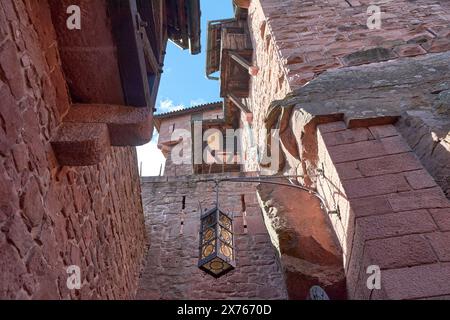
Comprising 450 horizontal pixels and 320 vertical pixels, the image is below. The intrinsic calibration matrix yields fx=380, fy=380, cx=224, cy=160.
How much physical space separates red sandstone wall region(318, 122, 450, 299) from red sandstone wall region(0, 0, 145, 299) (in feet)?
6.17

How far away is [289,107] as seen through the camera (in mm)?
3531

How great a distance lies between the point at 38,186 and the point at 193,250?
4.08 meters

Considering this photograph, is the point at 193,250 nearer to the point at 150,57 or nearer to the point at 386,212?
the point at 150,57

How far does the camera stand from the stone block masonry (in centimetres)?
545

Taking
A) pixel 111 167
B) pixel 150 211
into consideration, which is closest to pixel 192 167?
pixel 150 211

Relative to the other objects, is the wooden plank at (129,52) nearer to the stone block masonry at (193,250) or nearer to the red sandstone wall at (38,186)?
the red sandstone wall at (38,186)

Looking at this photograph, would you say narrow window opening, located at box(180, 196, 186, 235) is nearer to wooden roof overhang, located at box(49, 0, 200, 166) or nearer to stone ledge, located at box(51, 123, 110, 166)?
wooden roof overhang, located at box(49, 0, 200, 166)

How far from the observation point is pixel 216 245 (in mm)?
3387

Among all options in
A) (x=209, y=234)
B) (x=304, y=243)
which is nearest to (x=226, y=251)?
(x=209, y=234)

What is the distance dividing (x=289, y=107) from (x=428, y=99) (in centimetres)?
116

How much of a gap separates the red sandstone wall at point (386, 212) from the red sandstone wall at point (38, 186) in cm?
188

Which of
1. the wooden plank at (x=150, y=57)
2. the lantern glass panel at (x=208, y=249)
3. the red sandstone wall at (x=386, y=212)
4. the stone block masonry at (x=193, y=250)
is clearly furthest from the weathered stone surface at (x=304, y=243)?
the wooden plank at (x=150, y=57)

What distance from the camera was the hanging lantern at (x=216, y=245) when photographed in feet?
11.0

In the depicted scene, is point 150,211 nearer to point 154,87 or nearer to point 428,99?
point 154,87
